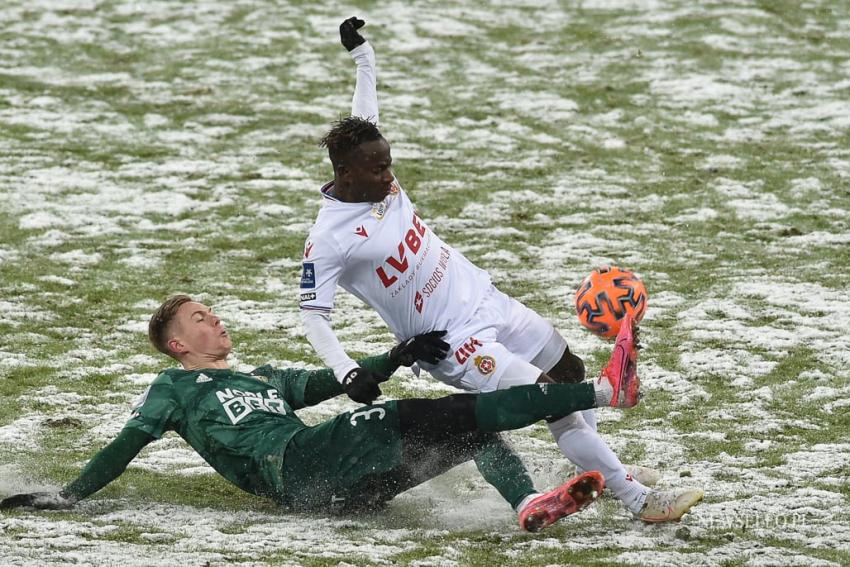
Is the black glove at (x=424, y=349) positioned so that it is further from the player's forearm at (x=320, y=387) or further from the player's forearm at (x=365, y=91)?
the player's forearm at (x=365, y=91)

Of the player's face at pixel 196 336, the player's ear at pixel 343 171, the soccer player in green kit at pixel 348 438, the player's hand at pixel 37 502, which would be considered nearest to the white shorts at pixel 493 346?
the soccer player in green kit at pixel 348 438

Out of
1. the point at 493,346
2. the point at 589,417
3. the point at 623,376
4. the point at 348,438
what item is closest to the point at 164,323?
the point at 348,438

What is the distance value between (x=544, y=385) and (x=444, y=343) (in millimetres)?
490

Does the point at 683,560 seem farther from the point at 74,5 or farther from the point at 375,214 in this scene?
the point at 74,5

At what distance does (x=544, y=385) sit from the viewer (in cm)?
552

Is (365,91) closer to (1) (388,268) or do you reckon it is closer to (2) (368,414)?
(1) (388,268)

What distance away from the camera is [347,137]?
5738 millimetres

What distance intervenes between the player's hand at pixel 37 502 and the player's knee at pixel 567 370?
228cm

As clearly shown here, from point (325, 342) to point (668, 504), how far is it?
1.59 metres

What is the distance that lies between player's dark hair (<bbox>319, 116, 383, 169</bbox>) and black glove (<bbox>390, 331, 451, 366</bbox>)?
0.84 metres

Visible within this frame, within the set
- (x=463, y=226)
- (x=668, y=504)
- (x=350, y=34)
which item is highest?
(x=350, y=34)

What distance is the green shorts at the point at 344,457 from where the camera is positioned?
18.5ft

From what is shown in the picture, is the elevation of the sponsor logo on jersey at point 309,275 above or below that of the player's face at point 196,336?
above

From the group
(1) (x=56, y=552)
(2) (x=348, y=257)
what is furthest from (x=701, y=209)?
(1) (x=56, y=552)
